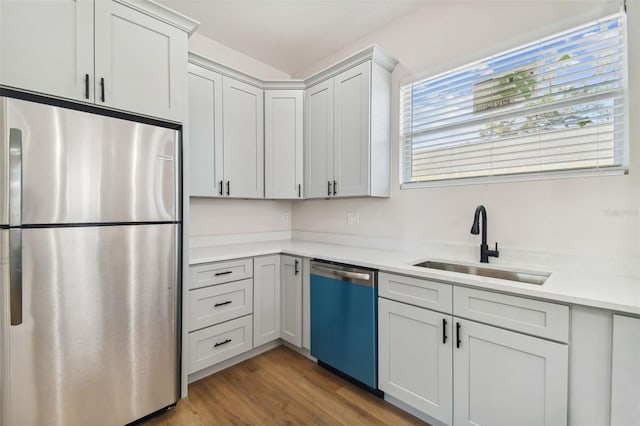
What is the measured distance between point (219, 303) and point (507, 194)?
85.2 inches

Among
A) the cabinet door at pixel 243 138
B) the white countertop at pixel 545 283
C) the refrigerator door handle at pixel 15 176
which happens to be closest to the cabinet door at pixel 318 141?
the cabinet door at pixel 243 138

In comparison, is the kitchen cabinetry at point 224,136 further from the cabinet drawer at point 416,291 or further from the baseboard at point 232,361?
the cabinet drawer at point 416,291

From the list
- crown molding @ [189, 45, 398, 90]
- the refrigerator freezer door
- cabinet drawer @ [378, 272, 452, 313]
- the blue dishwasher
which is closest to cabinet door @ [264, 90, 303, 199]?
crown molding @ [189, 45, 398, 90]

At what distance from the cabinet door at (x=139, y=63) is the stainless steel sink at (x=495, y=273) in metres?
1.97

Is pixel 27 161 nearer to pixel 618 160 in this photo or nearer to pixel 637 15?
pixel 618 160

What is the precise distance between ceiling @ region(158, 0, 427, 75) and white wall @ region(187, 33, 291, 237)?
102mm

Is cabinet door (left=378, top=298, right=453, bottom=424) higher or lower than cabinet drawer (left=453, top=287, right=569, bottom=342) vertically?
lower

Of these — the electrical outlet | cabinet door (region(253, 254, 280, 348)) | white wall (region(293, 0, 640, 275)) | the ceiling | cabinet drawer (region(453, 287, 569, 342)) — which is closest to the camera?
cabinet drawer (region(453, 287, 569, 342))

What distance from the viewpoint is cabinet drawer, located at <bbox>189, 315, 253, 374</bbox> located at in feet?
6.85

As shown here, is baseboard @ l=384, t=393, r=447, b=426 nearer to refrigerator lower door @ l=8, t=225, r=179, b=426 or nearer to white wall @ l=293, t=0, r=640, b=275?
white wall @ l=293, t=0, r=640, b=275

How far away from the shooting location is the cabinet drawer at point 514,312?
1.25m

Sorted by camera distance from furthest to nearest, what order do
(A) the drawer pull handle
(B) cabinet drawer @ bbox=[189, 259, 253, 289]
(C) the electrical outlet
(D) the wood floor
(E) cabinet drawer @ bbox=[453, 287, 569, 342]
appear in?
(C) the electrical outlet, (A) the drawer pull handle, (B) cabinet drawer @ bbox=[189, 259, 253, 289], (D) the wood floor, (E) cabinet drawer @ bbox=[453, 287, 569, 342]

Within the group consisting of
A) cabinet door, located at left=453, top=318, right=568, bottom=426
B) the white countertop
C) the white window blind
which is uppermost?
the white window blind

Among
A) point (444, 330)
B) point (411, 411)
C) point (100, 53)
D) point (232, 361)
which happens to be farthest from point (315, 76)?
point (411, 411)
